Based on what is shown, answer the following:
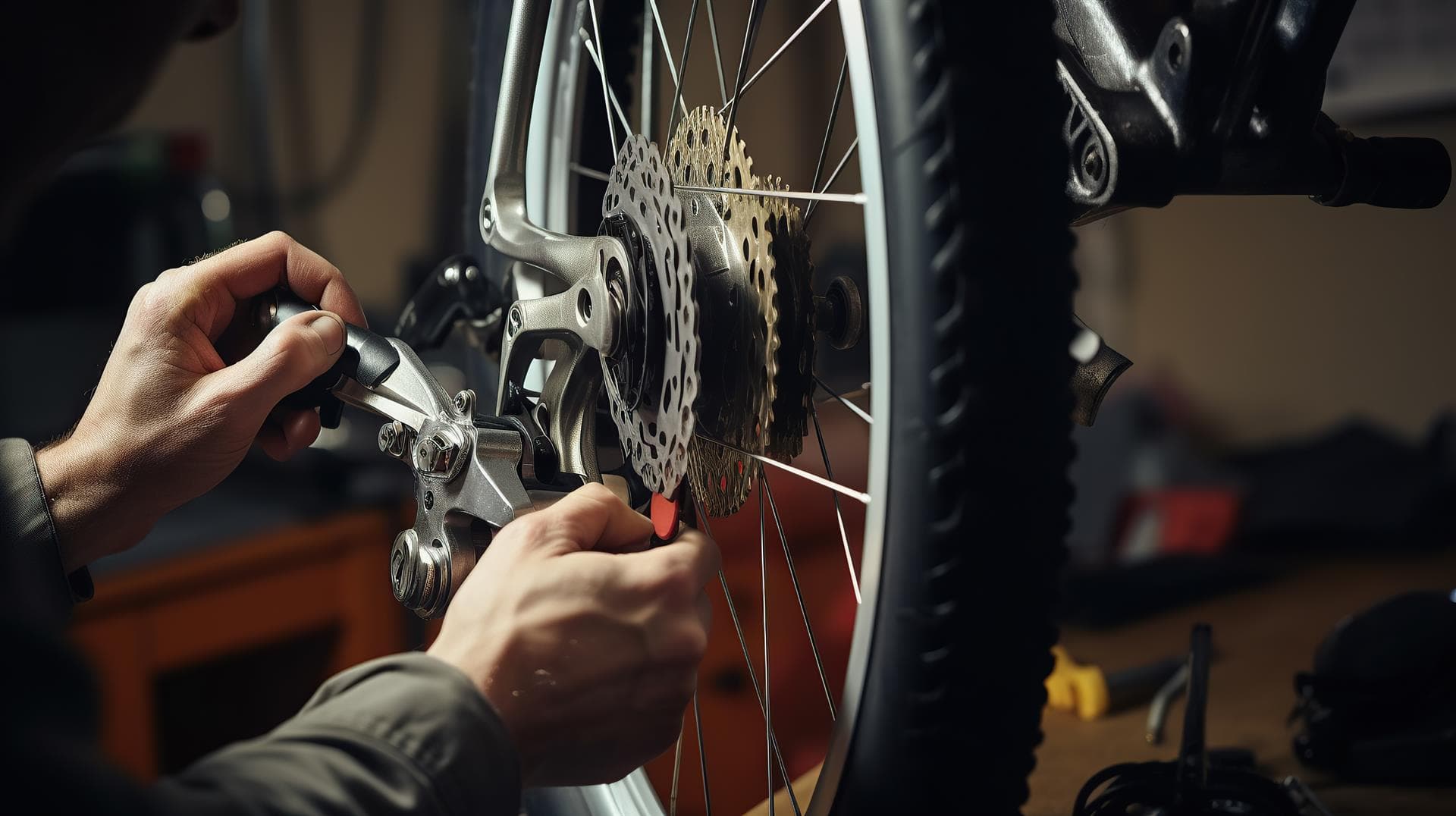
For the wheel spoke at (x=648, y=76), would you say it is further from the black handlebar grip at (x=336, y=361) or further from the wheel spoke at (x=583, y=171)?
the black handlebar grip at (x=336, y=361)

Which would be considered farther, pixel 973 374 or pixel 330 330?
pixel 330 330

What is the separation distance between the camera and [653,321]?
0.41 m

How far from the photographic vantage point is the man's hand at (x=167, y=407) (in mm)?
538

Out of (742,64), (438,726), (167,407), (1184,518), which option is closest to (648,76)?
(742,64)

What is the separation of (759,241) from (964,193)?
4.5 inches

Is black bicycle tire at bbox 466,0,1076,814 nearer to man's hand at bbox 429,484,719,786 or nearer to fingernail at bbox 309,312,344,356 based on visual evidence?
man's hand at bbox 429,484,719,786

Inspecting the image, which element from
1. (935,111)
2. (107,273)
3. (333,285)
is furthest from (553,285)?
(107,273)

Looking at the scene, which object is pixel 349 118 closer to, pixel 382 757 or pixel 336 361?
pixel 336 361

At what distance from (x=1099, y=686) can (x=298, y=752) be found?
493mm

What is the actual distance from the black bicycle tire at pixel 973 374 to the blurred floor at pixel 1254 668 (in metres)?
0.24

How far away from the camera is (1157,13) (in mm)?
419

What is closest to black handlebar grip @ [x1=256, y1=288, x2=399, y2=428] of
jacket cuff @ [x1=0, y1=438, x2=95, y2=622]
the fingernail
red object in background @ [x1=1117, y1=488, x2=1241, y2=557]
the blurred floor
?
the fingernail

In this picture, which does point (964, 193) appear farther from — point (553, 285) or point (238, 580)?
point (238, 580)

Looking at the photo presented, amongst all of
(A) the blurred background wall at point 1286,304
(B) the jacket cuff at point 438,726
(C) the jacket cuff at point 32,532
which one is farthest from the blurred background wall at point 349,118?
(B) the jacket cuff at point 438,726
